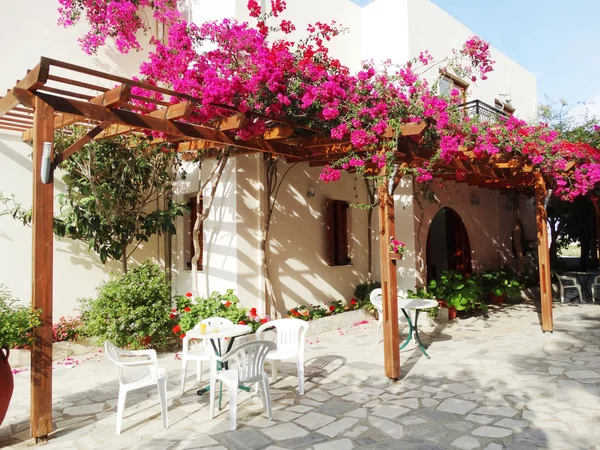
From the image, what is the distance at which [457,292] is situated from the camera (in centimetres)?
894

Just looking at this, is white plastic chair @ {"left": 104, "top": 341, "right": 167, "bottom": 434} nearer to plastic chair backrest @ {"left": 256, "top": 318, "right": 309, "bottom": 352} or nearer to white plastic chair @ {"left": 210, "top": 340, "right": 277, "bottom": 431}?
white plastic chair @ {"left": 210, "top": 340, "right": 277, "bottom": 431}

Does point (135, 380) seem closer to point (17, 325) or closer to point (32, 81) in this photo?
point (17, 325)

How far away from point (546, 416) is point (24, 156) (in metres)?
7.93

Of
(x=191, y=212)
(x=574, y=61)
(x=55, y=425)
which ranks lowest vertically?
(x=55, y=425)

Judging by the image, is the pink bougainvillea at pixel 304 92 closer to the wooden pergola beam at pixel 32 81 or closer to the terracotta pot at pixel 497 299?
the wooden pergola beam at pixel 32 81

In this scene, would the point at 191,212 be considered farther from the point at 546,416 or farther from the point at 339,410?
the point at 546,416

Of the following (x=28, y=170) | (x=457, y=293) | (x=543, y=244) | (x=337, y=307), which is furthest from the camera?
(x=457, y=293)

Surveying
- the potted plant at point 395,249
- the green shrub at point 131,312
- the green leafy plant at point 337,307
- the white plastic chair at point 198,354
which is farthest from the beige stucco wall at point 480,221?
the green shrub at point 131,312

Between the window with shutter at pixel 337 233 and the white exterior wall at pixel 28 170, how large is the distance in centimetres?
374

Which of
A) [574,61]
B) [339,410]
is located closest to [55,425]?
[339,410]

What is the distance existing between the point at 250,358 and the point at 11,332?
1.96 metres

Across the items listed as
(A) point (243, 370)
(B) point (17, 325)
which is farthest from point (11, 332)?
(A) point (243, 370)

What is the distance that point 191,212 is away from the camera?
864 cm

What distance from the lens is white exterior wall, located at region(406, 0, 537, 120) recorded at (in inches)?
384
